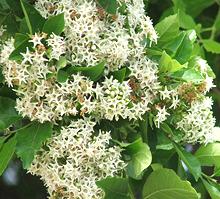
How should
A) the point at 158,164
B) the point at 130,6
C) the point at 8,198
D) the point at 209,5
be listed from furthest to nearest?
the point at 8,198, the point at 209,5, the point at 158,164, the point at 130,6

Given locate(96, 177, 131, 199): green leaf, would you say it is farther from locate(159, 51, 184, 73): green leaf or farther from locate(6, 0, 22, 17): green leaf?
locate(6, 0, 22, 17): green leaf

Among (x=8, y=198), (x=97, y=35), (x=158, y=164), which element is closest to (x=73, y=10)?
(x=97, y=35)

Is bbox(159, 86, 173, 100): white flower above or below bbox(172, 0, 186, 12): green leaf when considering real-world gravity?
above

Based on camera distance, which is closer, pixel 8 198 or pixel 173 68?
pixel 173 68

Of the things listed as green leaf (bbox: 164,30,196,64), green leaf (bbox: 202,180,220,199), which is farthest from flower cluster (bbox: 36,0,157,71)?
green leaf (bbox: 202,180,220,199)

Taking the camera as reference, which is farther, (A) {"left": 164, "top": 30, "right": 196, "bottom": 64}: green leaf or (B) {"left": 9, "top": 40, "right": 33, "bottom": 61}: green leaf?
(A) {"left": 164, "top": 30, "right": 196, "bottom": 64}: green leaf

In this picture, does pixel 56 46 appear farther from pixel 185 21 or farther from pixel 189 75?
pixel 185 21

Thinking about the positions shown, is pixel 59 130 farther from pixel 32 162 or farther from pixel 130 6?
pixel 130 6

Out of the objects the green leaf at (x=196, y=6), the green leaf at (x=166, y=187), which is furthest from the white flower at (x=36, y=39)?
the green leaf at (x=196, y=6)
